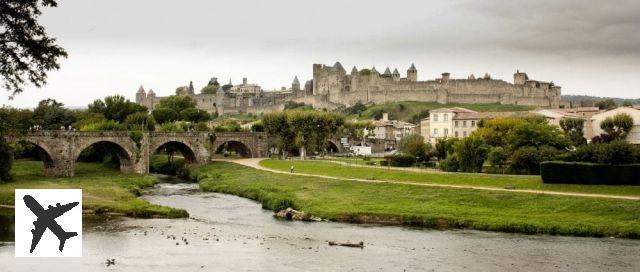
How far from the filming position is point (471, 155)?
184 feet

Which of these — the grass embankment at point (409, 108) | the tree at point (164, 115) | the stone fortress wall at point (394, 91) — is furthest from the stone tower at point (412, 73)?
the tree at point (164, 115)

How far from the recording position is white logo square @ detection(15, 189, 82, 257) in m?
25.0

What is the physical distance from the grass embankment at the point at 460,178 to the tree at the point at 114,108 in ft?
147

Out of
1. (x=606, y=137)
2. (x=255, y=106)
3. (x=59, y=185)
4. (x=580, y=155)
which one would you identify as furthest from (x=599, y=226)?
(x=255, y=106)

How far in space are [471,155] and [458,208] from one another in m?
16.8

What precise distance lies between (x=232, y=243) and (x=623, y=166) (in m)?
24.8

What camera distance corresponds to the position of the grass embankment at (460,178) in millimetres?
41656

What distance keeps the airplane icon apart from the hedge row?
30.0 meters

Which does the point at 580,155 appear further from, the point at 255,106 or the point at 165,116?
the point at 255,106

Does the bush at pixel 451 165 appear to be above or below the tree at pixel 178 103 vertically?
below

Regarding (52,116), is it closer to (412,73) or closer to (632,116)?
(632,116)

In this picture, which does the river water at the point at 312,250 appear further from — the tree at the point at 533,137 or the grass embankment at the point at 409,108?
the grass embankment at the point at 409,108

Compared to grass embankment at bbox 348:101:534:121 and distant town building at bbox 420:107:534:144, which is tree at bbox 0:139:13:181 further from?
grass embankment at bbox 348:101:534:121

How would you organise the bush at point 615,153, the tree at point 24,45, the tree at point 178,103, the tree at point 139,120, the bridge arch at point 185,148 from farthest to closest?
the tree at point 178,103
the tree at point 139,120
the bridge arch at point 185,148
the bush at point 615,153
the tree at point 24,45
